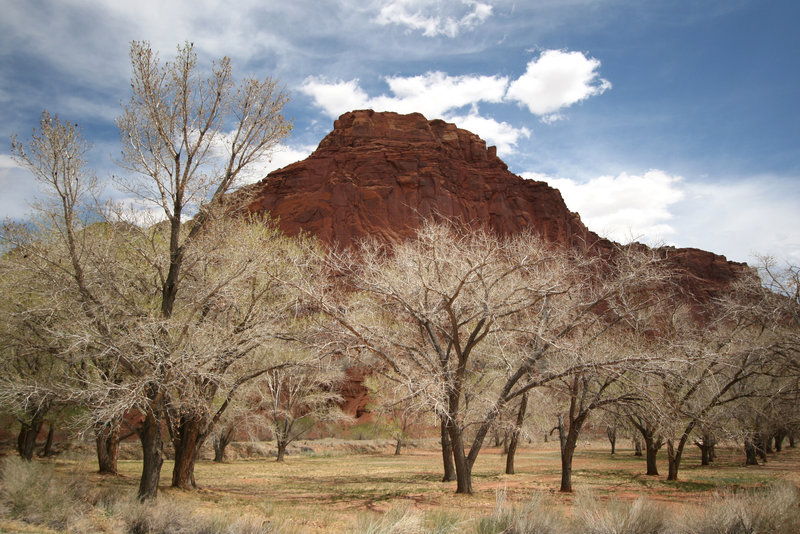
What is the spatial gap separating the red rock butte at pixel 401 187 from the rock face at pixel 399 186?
16cm

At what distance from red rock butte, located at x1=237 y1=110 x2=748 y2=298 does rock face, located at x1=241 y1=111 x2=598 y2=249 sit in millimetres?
159

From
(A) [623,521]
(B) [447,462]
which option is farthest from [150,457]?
(B) [447,462]

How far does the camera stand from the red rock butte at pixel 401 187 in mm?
71750

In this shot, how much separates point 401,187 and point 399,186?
353mm

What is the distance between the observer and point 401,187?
77.8 meters

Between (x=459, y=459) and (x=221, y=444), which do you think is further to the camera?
(x=221, y=444)

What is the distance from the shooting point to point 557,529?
659 cm

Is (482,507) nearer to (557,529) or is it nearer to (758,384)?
(557,529)

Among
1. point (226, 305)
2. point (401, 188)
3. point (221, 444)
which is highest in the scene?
point (401, 188)

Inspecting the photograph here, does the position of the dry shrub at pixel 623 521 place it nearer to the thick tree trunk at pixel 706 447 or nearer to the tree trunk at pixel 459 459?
the tree trunk at pixel 459 459

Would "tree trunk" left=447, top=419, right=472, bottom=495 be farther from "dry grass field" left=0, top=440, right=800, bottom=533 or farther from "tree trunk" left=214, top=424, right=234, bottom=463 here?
"tree trunk" left=214, top=424, right=234, bottom=463

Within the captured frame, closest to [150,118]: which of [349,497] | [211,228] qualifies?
[211,228]

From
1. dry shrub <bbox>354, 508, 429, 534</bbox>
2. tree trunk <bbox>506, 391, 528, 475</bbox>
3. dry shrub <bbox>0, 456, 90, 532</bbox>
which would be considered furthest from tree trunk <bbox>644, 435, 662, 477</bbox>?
dry shrub <bbox>0, 456, 90, 532</bbox>

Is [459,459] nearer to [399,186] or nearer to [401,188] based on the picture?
[401,188]
